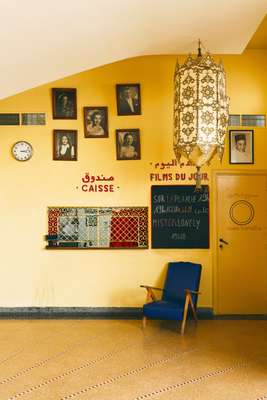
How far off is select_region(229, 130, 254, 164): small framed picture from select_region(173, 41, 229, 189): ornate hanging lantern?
0.92 m

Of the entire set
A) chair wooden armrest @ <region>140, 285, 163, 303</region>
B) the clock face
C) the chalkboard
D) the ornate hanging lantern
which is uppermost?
the ornate hanging lantern

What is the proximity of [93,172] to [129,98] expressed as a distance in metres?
1.10

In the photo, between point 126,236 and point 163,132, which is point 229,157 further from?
point 126,236

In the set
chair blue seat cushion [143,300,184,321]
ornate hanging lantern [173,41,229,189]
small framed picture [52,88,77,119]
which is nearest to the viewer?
ornate hanging lantern [173,41,229,189]

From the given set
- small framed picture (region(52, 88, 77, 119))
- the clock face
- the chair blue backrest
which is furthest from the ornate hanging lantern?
the clock face

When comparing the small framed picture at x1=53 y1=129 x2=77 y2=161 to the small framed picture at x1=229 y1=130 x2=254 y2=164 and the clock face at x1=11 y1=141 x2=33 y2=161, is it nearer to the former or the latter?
the clock face at x1=11 y1=141 x2=33 y2=161

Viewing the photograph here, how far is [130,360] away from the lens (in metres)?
4.34

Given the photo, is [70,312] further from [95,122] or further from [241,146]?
[241,146]

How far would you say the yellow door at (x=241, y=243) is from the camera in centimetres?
614

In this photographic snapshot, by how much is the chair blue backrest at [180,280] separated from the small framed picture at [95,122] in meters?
2.01

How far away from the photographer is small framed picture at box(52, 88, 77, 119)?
6172 mm

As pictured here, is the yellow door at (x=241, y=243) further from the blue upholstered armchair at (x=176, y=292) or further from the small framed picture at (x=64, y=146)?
the small framed picture at (x=64, y=146)

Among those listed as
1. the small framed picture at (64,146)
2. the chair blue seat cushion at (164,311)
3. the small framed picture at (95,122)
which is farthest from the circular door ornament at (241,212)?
the small framed picture at (64,146)

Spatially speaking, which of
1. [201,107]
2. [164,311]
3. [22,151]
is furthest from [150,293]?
[22,151]
